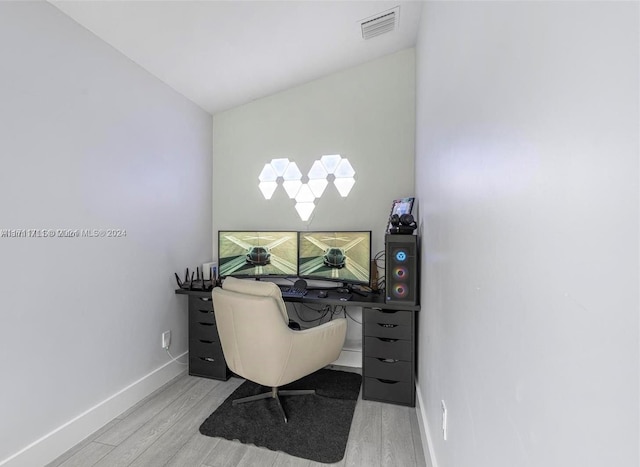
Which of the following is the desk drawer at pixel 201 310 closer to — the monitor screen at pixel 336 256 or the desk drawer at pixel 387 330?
the monitor screen at pixel 336 256

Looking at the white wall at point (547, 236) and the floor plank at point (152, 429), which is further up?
the white wall at point (547, 236)

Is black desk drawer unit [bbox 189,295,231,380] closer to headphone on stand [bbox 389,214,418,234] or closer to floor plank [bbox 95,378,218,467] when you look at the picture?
floor plank [bbox 95,378,218,467]

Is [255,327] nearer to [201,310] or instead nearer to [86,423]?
[201,310]

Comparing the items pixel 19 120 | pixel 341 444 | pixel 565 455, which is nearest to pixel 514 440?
pixel 565 455

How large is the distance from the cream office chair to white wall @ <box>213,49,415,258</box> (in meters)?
1.18

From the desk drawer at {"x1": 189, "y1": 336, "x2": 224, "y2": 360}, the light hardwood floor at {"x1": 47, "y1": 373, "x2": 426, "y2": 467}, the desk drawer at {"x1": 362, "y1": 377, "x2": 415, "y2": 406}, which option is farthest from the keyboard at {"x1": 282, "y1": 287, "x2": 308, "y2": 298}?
the light hardwood floor at {"x1": 47, "y1": 373, "x2": 426, "y2": 467}

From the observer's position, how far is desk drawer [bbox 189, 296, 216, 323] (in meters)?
2.63

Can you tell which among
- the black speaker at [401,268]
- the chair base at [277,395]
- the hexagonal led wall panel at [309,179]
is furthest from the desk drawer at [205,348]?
the black speaker at [401,268]

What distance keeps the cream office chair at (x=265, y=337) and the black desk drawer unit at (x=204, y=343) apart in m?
0.62

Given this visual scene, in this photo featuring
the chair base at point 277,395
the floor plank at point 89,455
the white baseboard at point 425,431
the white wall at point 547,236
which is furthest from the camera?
the chair base at point 277,395

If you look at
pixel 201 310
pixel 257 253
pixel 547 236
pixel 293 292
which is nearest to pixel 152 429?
pixel 201 310

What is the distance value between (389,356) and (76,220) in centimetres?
232

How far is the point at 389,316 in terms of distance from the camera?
2.25m

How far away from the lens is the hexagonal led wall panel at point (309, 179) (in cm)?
290
